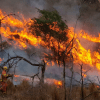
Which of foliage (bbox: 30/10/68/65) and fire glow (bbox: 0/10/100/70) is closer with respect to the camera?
foliage (bbox: 30/10/68/65)

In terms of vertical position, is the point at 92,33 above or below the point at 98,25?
below

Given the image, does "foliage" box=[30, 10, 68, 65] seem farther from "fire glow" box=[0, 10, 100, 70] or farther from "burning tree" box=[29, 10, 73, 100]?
"fire glow" box=[0, 10, 100, 70]

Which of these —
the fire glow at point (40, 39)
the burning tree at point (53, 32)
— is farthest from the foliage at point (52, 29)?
the fire glow at point (40, 39)

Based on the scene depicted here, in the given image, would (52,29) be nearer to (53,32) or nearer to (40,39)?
(53,32)

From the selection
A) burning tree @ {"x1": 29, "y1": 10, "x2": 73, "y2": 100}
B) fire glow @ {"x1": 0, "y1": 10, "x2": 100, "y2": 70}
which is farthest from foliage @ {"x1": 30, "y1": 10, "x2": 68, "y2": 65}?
fire glow @ {"x1": 0, "y1": 10, "x2": 100, "y2": 70}

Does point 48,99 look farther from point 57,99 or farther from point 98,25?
point 98,25

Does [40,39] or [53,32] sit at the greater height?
[53,32]

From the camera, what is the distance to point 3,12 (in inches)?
662

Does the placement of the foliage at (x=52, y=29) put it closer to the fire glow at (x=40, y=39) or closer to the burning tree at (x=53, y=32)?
the burning tree at (x=53, y=32)

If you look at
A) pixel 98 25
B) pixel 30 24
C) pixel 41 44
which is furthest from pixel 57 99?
pixel 98 25

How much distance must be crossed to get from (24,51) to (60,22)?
620 centimetres

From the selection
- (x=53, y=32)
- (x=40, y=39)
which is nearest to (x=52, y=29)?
(x=53, y=32)

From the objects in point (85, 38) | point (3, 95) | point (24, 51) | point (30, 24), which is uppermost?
point (30, 24)

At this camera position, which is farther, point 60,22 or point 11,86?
point 60,22
